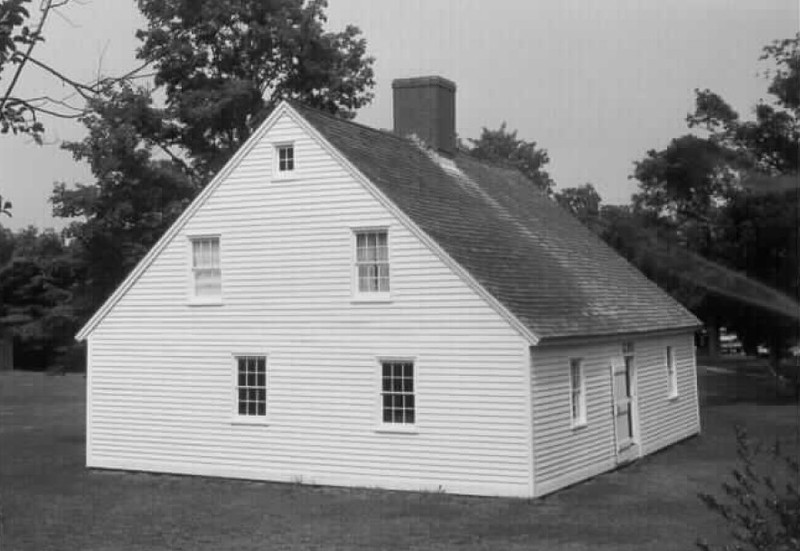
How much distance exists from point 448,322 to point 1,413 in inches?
1104

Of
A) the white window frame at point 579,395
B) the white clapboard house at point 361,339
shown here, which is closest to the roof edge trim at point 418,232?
the white clapboard house at point 361,339

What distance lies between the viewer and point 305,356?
21.3m

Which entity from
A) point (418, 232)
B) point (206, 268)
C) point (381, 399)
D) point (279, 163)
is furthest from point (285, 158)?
point (381, 399)

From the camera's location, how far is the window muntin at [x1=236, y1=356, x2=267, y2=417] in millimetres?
21797

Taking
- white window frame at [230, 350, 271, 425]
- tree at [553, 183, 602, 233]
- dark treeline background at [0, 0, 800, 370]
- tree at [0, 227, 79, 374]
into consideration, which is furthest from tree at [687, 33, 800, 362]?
tree at [0, 227, 79, 374]

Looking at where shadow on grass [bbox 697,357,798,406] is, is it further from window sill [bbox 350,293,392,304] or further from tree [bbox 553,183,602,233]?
window sill [bbox 350,293,392,304]

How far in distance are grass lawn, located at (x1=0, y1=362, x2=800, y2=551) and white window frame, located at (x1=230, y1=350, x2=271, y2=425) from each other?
125 cm

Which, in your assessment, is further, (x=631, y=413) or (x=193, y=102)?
(x=193, y=102)

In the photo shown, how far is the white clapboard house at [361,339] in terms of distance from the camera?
19.4 meters

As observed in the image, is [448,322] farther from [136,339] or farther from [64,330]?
[64,330]

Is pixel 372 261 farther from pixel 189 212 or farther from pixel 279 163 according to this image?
pixel 189 212

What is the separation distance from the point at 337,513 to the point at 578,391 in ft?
19.4

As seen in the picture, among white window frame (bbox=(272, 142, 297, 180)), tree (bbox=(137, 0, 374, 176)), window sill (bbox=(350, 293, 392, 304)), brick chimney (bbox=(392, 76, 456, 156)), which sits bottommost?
window sill (bbox=(350, 293, 392, 304))

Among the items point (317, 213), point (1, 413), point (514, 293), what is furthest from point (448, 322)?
point (1, 413)
